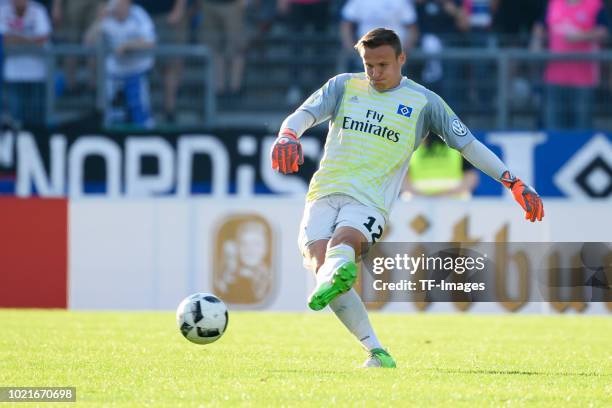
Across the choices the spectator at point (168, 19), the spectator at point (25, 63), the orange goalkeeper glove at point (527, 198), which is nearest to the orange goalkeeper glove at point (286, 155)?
the orange goalkeeper glove at point (527, 198)

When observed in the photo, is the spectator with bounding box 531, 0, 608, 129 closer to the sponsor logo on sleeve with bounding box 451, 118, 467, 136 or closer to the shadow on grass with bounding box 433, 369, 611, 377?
the sponsor logo on sleeve with bounding box 451, 118, 467, 136

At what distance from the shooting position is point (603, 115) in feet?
58.6

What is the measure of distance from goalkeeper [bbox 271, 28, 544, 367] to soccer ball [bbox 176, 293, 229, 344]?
94 cm

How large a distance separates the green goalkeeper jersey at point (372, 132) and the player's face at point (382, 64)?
14cm

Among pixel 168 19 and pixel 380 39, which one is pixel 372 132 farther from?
pixel 168 19

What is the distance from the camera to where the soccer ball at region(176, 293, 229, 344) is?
912 cm

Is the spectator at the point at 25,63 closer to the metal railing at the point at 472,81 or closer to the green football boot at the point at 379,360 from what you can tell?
the metal railing at the point at 472,81

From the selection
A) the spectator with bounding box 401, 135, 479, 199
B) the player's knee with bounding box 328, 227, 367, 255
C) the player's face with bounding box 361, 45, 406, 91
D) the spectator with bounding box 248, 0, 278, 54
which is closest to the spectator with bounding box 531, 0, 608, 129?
the spectator with bounding box 401, 135, 479, 199

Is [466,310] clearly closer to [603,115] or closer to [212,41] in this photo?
[603,115]

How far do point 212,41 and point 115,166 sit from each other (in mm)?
2276

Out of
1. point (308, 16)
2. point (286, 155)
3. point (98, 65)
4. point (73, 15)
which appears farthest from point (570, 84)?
point (286, 155)

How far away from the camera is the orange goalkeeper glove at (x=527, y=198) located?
846 centimetres

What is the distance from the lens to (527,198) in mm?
8492

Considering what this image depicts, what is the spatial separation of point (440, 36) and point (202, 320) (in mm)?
10296
